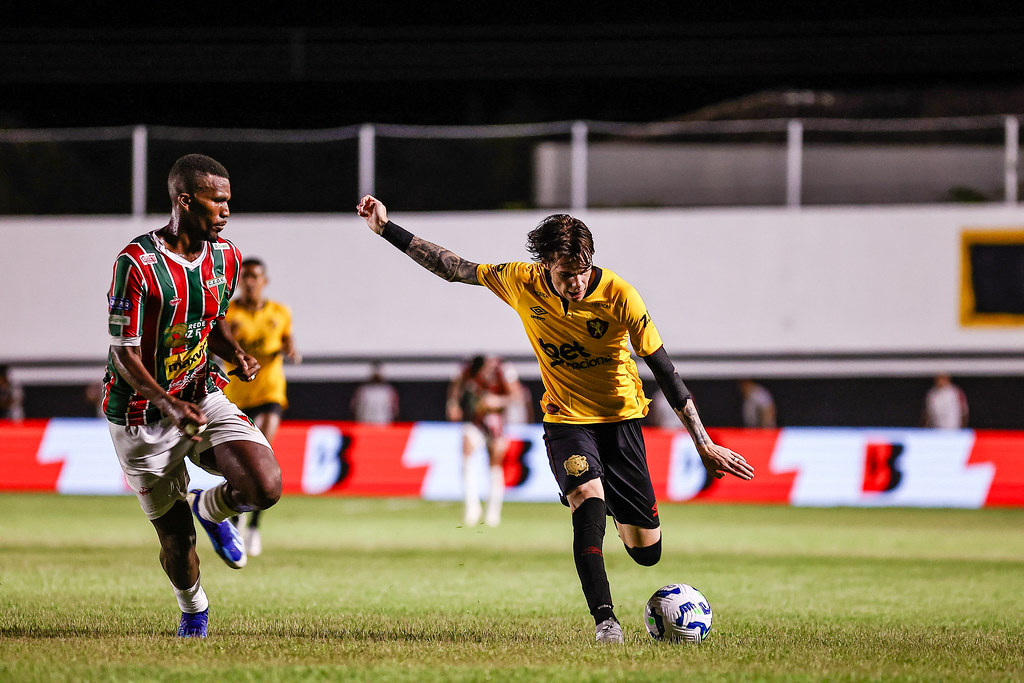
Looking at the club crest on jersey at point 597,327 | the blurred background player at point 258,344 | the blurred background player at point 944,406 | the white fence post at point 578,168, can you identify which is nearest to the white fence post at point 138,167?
the white fence post at point 578,168

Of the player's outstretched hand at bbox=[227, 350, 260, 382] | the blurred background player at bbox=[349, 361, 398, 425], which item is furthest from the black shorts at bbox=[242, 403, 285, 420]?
the blurred background player at bbox=[349, 361, 398, 425]

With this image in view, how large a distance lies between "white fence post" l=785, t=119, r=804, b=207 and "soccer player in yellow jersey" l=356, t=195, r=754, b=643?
1539 centimetres

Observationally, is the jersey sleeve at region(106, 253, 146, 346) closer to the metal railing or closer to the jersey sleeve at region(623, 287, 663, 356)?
the jersey sleeve at region(623, 287, 663, 356)

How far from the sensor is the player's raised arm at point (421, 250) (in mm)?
6832

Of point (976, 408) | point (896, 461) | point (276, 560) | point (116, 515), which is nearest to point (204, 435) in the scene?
point (276, 560)

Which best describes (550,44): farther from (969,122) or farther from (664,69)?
(969,122)

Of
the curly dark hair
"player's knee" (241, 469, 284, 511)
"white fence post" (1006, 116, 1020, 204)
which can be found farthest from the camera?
"white fence post" (1006, 116, 1020, 204)

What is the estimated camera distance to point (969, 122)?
20.8 metres

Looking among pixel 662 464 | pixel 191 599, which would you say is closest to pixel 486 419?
pixel 662 464

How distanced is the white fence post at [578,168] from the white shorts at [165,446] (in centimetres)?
1529

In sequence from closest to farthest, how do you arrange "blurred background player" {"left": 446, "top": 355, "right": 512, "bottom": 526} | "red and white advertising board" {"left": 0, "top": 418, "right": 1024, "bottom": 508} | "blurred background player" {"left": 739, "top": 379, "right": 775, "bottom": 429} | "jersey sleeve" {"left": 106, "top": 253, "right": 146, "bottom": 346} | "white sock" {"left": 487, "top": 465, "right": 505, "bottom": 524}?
"jersey sleeve" {"left": 106, "top": 253, "right": 146, "bottom": 346} < "white sock" {"left": 487, "top": 465, "right": 505, "bottom": 524} < "blurred background player" {"left": 446, "top": 355, "right": 512, "bottom": 526} < "red and white advertising board" {"left": 0, "top": 418, "right": 1024, "bottom": 508} < "blurred background player" {"left": 739, "top": 379, "right": 775, "bottom": 429}

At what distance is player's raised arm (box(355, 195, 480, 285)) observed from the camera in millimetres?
6832

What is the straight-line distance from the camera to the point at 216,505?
6418 millimetres

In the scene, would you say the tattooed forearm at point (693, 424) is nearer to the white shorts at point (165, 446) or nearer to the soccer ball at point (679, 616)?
the soccer ball at point (679, 616)
